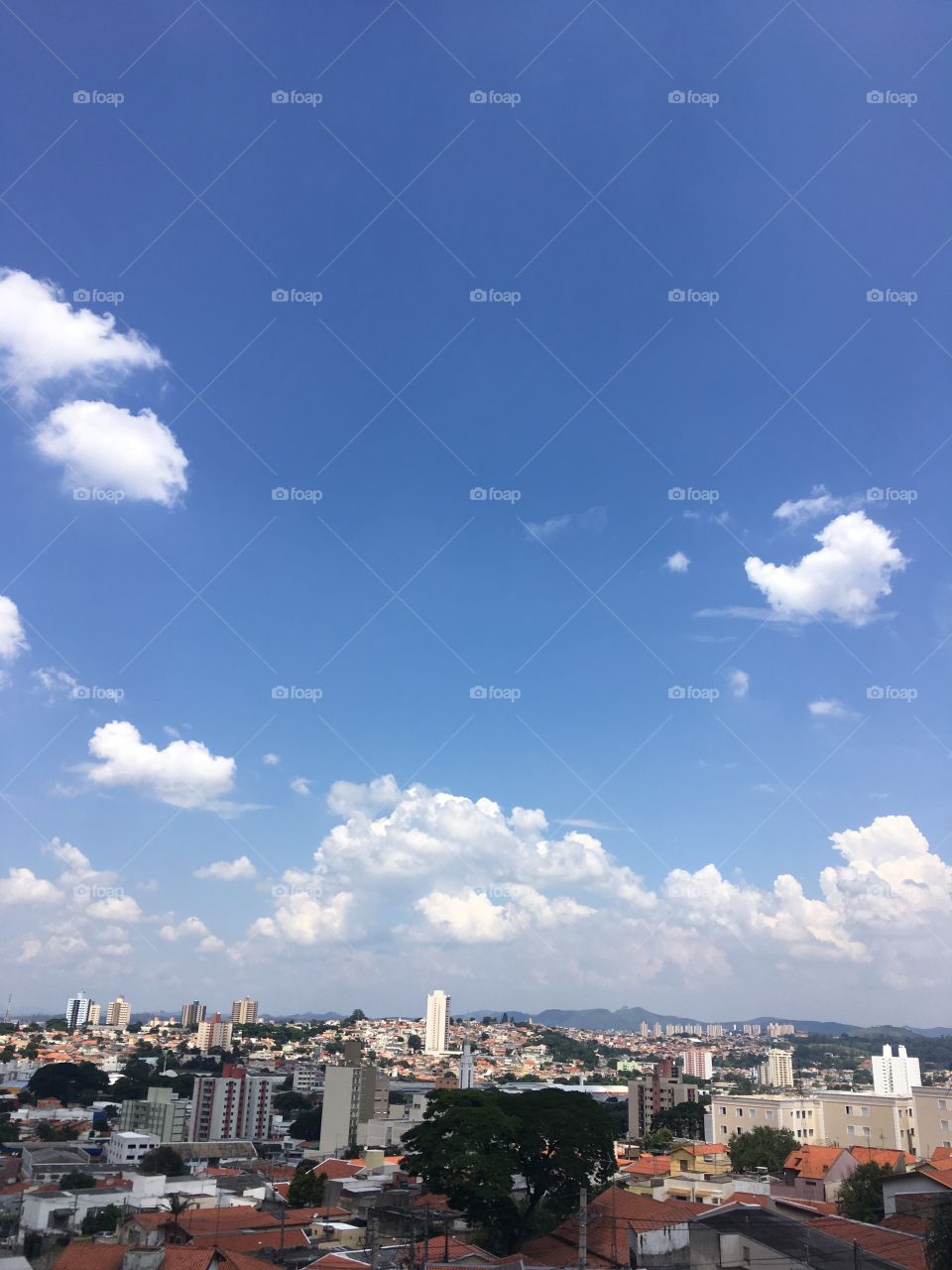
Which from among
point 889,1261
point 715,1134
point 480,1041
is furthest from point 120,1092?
point 480,1041

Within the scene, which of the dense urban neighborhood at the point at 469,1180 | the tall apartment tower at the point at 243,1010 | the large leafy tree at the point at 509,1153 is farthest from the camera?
the tall apartment tower at the point at 243,1010

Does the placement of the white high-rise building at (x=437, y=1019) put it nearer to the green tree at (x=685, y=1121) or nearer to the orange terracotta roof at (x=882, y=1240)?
the green tree at (x=685, y=1121)

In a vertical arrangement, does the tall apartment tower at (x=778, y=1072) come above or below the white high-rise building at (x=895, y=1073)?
below

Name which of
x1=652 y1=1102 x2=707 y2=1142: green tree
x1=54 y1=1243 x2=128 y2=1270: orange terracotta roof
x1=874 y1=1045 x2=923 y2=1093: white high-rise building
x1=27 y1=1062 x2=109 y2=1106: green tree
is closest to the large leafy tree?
x1=54 y1=1243 x2=128 y2=1270: orange terracotta roof

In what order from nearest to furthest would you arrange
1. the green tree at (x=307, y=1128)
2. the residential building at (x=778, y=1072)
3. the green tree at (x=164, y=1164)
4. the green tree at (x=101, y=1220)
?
the green tree at (x=101, y=1220)
the green tree at (x=164, y=1164)
the green tree at (x=307, y=1128)
the residential building at (x=778, y=1072)

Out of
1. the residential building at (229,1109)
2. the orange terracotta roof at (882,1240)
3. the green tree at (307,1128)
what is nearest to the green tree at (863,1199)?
the orange terracotta roof at (882,1240)

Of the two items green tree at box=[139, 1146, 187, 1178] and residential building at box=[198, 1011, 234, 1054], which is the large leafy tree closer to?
green tree at box=[139, 1146, 187, 1178]
